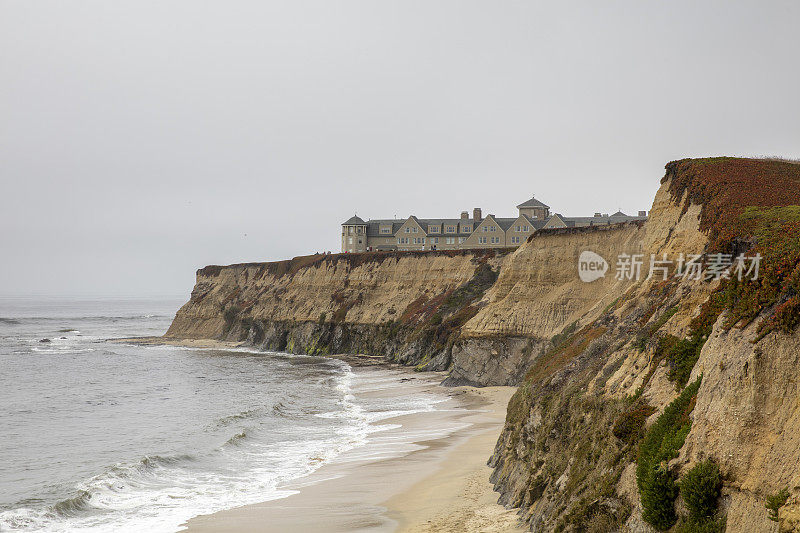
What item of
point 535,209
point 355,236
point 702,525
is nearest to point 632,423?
point 702,525

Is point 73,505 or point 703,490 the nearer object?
point 703,490

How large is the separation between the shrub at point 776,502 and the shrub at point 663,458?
1.61m

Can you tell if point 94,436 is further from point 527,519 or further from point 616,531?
point 616,531

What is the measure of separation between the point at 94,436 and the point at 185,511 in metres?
13.3

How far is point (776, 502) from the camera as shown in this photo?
27.2ft

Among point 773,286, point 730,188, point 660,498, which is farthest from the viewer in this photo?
point 730,188

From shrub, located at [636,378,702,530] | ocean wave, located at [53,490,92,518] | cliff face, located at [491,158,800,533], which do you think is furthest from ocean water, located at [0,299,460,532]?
shrub, located at [636,378,702,530]

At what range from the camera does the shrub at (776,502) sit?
825cm

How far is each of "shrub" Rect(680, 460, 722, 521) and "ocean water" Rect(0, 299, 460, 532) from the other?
44.3 feet

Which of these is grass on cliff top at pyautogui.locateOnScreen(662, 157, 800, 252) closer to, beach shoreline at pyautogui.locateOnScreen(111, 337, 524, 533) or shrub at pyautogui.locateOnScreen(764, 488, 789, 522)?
shrub at pyautogui.locateOnScreen(764, 488, 789, 522)

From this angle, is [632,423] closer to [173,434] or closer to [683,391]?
[683,391]

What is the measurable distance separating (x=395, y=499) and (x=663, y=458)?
10162 millimetres

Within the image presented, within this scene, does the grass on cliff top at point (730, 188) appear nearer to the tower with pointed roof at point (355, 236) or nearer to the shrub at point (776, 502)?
the shrub at point (776, 502)

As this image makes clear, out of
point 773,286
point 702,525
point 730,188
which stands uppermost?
point 730,188
